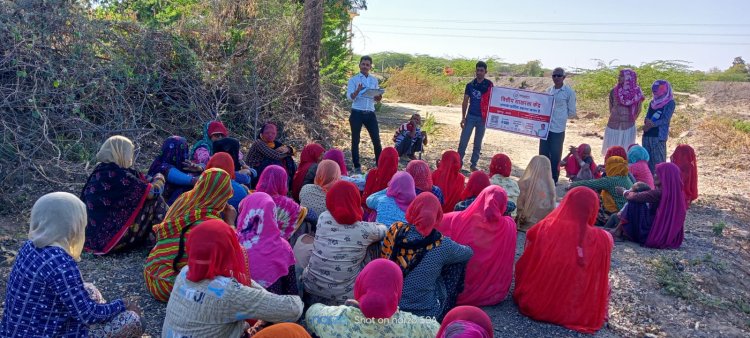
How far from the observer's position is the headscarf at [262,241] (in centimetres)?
362

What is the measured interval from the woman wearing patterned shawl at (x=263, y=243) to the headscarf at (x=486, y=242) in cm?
133

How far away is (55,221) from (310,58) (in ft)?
24.8

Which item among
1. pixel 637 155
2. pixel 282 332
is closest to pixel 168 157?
pixel 282 332

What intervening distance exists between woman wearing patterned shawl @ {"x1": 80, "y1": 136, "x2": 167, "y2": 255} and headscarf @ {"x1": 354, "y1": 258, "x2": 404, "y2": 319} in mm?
2767

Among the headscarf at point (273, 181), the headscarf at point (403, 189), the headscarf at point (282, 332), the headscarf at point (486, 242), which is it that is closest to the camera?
the headscarf at point (282, 332)

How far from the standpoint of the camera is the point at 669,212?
224 inches

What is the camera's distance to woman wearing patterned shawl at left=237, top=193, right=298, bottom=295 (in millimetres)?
3621

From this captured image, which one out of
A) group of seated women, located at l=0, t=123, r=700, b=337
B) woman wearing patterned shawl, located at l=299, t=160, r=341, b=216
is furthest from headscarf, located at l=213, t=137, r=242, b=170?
woman wearing patterned shawl, located at l=299, t=160, r=341, b=216

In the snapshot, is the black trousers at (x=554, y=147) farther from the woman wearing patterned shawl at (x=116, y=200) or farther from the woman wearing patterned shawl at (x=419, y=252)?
the woman wearing patterned shawl at (x=116, y=200)

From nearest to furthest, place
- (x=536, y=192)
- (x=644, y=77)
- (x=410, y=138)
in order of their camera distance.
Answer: (x=536, y=192), (x=410, y=138), (x=644, y=77)

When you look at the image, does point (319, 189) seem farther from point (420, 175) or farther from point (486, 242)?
point (486, 242)

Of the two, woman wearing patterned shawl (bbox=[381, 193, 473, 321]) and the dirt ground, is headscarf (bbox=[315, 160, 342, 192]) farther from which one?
the dirt ground

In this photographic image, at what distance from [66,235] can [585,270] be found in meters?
3.20

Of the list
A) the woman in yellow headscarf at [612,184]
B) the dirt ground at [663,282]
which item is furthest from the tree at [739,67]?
the woman in yellow headscarf at [612,184]
